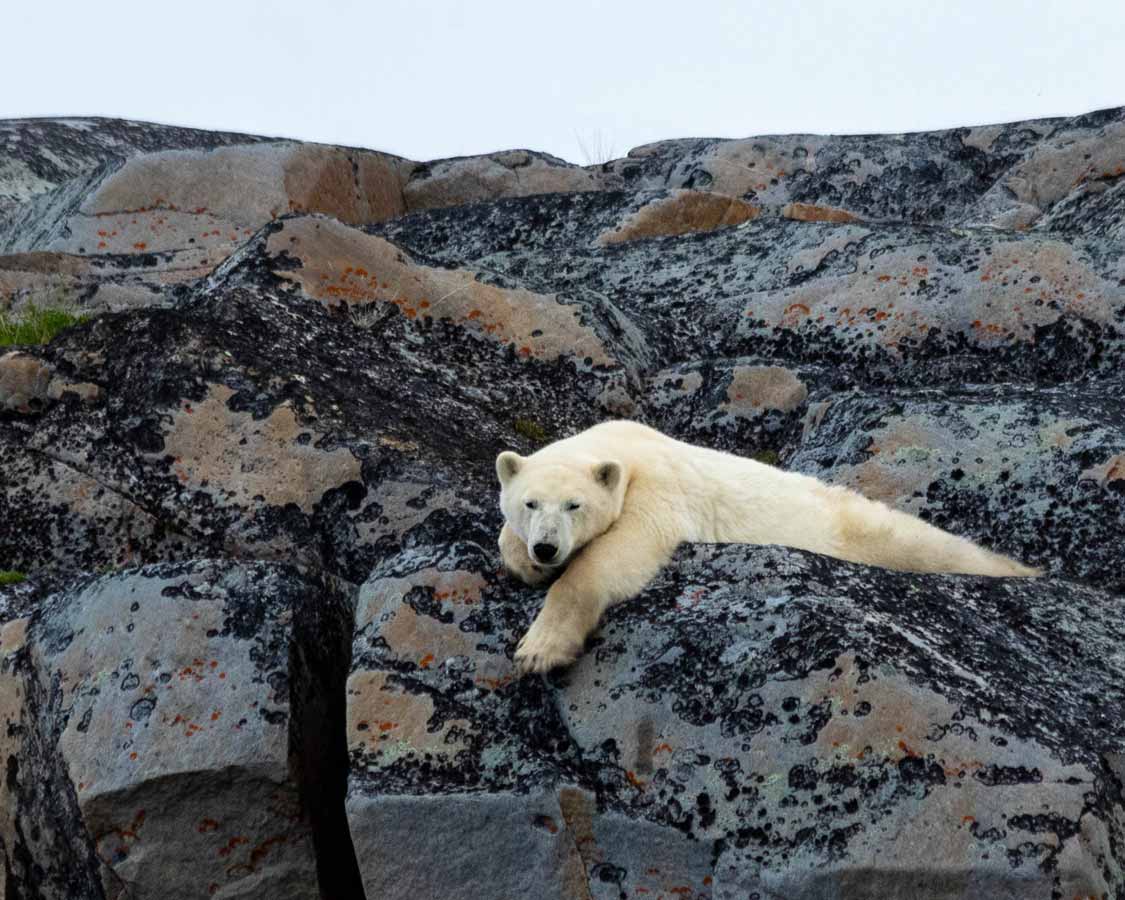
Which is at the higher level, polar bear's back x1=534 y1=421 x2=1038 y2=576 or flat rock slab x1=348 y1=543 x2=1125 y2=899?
polar bear's back x1=534 y1=421 x2=1038 y2=576

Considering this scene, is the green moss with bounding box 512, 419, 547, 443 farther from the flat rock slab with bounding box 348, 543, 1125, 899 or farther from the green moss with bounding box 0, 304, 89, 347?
the green moss with bounding box 0, 304, 89, 347

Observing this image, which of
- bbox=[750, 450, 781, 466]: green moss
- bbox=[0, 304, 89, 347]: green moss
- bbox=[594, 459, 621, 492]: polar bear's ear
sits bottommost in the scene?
bbox=[750, 450, 781, 466]: green moss

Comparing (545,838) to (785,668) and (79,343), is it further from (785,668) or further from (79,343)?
(79,343)

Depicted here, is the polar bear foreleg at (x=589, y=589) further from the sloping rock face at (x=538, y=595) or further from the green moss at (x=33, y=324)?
the green moss at (x=33, y=324)

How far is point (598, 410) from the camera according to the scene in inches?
371

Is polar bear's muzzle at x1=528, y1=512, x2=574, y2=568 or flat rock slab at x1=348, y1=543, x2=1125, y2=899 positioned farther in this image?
Answer: polar bear's muzzle at x1=528, y1=512, x2=574, y2=568

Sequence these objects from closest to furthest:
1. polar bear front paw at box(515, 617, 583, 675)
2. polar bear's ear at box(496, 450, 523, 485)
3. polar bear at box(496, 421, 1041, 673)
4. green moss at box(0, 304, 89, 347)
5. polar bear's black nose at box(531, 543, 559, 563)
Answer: polar bear front paw at box(515, 617, 583, 675) → polar bear's black nose at box(531, 543, 559, 563) → polar bear at box(496, 421, 1041, 673) → polar bear's ear at box(496, 450, 523, 485) → green moss at box(0, 304, 89, 347)

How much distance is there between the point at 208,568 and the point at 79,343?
2.91 metres

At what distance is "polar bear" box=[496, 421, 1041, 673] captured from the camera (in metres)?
6.09

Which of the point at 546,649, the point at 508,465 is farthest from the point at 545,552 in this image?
the point at 508,465

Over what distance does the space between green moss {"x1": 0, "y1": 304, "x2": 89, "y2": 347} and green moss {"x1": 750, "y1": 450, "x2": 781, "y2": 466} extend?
5452 millimetres

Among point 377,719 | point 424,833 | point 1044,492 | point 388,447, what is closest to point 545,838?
point 424,833

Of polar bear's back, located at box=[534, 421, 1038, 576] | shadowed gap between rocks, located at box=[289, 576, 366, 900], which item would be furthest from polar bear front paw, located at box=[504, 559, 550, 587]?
shadowed gap between rocks, located at box=[289, 576, 366, 900]

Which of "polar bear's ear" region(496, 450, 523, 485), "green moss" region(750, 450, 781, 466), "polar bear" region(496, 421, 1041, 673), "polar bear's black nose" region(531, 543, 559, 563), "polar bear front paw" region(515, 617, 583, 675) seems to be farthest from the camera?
"green moss" region(750, 450, 781, 466)
